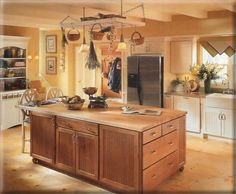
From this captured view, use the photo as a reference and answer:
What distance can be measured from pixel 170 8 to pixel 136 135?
9.11 ft

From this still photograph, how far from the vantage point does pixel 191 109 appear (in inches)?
235

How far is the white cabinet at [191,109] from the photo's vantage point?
19.4 ft

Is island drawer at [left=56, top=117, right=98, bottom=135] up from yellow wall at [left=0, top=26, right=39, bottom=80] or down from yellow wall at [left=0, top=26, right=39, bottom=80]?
down

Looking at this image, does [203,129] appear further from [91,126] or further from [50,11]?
[50,11]

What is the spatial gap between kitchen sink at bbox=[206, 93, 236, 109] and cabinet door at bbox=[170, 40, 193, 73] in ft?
2.92

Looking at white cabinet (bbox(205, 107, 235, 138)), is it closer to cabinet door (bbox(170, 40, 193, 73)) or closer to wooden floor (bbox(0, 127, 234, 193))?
wooden floor (bbox(0, 127, 234, 193))

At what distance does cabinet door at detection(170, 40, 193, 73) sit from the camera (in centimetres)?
615

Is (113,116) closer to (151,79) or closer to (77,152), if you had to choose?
(77,152)

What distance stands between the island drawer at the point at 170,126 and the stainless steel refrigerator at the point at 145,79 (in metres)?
2.50

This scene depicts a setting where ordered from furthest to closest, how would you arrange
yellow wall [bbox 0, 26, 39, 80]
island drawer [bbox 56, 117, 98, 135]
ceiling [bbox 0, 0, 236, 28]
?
yellow wall [bbox 0, 26, 39, 80]
ceiling [bbox 0, 0, 236, 28]
island drawer [bbox 56, 117, 98, 135]

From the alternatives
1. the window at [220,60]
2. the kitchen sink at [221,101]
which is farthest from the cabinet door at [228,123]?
the window at [220,60]

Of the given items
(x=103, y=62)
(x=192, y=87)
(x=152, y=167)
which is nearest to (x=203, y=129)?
(x=192, y=87)

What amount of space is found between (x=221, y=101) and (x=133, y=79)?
1937mm

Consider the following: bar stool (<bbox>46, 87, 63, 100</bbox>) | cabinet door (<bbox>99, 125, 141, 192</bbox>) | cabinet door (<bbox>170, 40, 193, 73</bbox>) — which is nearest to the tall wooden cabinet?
bar stool (<bbox>46, 87, 63, 100</bbox>)
